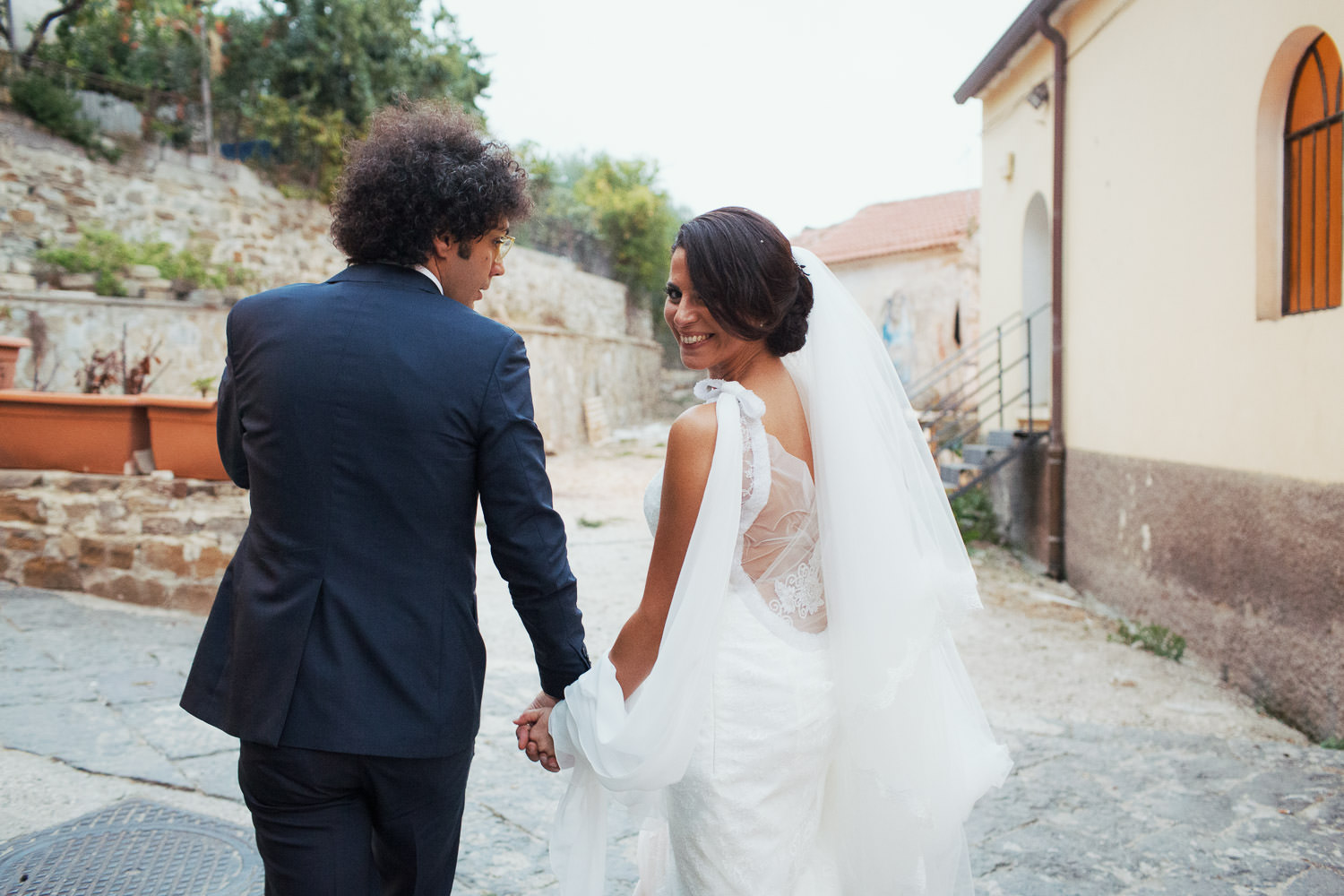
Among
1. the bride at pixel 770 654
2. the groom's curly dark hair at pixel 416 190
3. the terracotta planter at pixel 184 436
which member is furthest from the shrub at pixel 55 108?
the bride at pixel 770 654

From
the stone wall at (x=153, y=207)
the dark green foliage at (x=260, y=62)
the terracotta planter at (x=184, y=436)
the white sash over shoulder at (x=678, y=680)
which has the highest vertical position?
the dark green foliage at (x=260, y=62)

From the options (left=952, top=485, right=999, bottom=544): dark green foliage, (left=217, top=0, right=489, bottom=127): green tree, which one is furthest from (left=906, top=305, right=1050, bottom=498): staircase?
(left=217, top=0, right=489, bottom=127): green tree

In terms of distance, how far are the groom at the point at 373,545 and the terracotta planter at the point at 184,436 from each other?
11.5ft

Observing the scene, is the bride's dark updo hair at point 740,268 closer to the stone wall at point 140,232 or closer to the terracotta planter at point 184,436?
the terracotta planter at point 184,436

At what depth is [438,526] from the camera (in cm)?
151

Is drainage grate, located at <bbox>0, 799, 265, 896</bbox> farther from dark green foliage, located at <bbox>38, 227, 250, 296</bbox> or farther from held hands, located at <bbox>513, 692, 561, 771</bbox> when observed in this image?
dark green foliage, located at <bbox>38, 227, 250, 296</bbox>

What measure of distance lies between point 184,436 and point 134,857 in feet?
9.05

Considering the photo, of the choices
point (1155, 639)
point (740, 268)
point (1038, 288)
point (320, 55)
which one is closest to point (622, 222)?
point (320, 55)

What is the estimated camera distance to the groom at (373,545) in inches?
57.1

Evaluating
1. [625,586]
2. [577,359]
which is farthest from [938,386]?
[625,586]

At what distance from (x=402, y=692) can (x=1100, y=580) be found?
6493 millimetres

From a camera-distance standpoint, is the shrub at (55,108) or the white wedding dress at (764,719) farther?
the shrub at (55,108)

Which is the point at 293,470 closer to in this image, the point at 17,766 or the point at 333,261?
the point at 17,766

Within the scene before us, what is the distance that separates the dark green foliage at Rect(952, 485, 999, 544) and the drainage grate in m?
7.36
